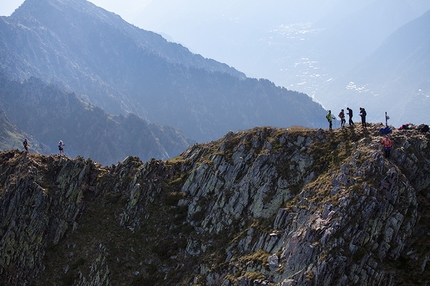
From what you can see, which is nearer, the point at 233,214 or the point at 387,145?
the point at 387,145

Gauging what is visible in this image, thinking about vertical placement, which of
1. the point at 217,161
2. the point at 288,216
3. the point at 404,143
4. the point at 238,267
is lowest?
the point at 238,267

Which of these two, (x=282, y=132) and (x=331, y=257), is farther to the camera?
(x=282, y=132)

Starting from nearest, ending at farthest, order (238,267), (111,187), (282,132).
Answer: (238,267)
(282,132)
(111,187)

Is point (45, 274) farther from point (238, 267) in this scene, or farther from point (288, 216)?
point (288, 216)

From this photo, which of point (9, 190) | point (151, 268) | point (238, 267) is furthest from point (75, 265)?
point (238, 267)

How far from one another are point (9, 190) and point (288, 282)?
37886 mm

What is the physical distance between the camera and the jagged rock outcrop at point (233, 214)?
1399 inches

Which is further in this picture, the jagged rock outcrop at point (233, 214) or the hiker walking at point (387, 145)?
the hiker walking at point (387, 145)

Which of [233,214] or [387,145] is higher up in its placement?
[387,145]

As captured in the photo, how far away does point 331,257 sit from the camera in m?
34.4

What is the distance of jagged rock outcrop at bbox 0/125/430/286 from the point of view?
35531 millimetres

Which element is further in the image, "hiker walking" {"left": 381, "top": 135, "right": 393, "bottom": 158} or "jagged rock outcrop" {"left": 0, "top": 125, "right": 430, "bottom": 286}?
"hiker walking" {"left": 381, "top": 135, "right": 393, "bottom": 158}

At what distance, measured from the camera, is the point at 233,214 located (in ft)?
155

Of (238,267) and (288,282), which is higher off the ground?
(238,267)
